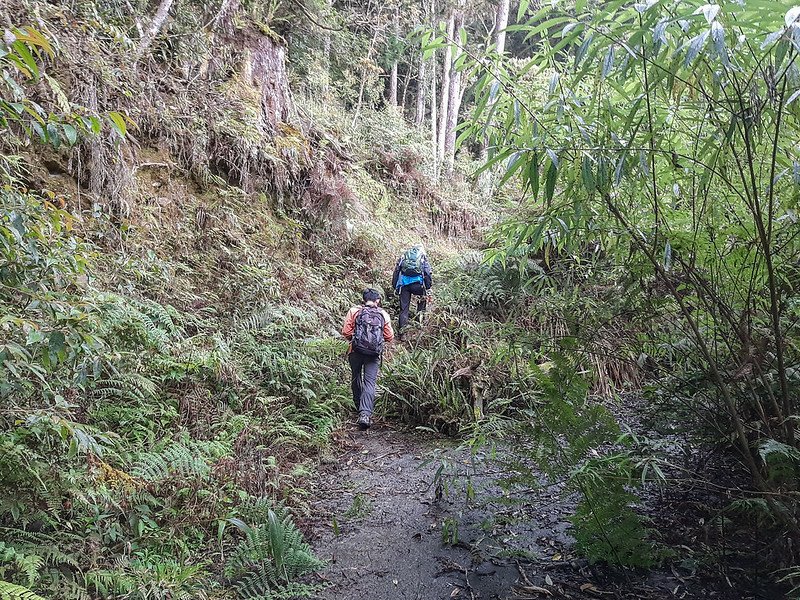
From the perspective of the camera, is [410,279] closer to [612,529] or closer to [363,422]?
[363,422]

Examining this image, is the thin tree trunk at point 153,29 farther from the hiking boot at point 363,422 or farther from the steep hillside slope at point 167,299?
the hiking boot at point 363,422

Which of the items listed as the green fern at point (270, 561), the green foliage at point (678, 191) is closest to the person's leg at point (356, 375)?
the green fern at point (270, 561)

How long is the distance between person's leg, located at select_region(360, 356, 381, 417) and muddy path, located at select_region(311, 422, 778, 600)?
112 centimetres

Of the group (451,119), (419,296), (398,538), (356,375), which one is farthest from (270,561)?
(451,119)

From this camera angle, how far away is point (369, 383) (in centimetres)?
598

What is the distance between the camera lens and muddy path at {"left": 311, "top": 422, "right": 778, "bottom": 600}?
290 cm

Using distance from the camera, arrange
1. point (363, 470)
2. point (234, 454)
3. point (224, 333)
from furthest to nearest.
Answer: point (224, 333)
point (363, 470)
point (234, 454)

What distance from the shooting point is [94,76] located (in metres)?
6.16

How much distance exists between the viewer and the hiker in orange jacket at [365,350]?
233 inches

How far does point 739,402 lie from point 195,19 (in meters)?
10.0

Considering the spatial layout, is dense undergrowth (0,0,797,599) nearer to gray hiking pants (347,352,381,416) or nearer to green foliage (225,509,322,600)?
green foliage (225,509,322,600)

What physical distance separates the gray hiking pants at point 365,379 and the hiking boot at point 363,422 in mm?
45

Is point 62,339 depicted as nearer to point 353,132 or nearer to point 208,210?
point 208,210

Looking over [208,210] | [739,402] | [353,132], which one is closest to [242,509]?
[739,402]
